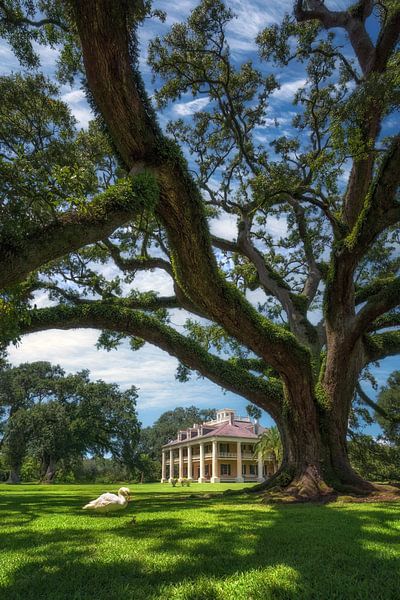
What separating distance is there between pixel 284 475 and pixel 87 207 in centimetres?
958

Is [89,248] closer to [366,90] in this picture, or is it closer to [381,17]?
[366,90]

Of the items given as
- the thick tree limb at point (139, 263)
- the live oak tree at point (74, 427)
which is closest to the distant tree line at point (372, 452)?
the thick tree limb at point (139, 263)

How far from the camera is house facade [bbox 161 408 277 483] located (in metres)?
51.7

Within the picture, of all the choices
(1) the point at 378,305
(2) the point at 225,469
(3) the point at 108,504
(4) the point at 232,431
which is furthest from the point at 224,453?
(3) the point at 108,504

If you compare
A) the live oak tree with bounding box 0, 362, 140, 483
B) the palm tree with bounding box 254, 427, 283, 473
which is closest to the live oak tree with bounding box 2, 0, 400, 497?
the palm tree with bounding box 254, 427, 283, 473

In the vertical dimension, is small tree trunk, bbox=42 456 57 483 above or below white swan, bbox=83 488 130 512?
below

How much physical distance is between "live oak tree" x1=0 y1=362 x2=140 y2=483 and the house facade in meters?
12.9

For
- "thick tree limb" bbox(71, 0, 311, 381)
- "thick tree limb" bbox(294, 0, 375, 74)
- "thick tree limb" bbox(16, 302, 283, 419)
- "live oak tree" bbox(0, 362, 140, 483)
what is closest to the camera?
"thick tree limb" bbox(71, 0, 311, 381)

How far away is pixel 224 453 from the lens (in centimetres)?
5303

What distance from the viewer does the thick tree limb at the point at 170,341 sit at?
12.5 metres

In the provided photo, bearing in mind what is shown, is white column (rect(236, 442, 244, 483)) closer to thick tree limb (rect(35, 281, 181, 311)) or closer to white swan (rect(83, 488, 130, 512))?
thick tree limb (rect(35, 281, 181, 311))

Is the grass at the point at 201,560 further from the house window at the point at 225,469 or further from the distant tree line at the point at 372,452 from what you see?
the house window at the point at 225,469

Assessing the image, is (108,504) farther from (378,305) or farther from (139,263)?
(139,263)

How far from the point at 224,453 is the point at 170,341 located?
1729 inches
